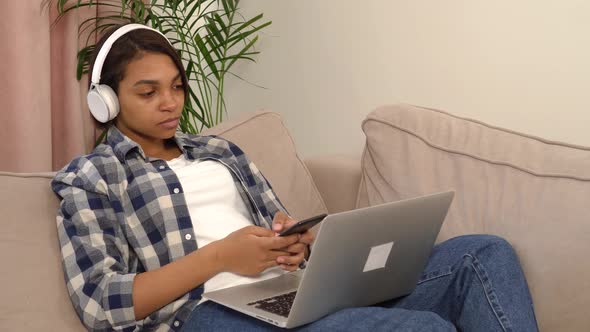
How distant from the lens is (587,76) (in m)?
1.97

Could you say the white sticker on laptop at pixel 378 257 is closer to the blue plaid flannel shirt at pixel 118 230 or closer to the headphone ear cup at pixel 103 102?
the blue plaid flannel shirt at pixel 118 230

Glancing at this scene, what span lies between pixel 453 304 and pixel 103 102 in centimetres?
77

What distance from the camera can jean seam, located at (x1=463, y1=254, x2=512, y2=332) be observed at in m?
1.33

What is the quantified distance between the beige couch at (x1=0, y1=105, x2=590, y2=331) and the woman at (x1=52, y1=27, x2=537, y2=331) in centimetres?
6

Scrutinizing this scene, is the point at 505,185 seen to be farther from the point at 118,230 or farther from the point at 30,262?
the point at 30,262

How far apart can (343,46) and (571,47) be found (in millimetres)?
795

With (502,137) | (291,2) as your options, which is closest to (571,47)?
(502,137)

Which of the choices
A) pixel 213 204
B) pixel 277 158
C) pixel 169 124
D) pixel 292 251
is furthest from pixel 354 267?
pixel 277 158

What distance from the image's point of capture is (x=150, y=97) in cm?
155

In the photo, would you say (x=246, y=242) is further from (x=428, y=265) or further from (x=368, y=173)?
(x=368, y=173)

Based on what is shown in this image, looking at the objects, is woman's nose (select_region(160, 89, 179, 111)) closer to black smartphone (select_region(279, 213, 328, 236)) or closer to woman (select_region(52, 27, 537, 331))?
woman (select_region(52, 27, 537, 331))

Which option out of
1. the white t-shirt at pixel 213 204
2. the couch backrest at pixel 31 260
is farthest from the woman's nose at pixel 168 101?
the couch backrest at pixel 31 260

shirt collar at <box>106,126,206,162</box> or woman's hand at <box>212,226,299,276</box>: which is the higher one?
shirt collar at <box>106,126,206,162</box>

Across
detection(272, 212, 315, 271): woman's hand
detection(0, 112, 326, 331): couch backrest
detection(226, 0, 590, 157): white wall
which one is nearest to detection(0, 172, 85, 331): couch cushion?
detection(0, 112, 326, 331): couch backrest
